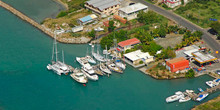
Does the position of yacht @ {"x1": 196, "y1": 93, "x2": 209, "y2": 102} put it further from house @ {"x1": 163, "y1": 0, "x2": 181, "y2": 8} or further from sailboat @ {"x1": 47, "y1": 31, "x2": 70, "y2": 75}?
house @ {"x1": 163, "y1": 0, "x2": 181, "y2": 8}

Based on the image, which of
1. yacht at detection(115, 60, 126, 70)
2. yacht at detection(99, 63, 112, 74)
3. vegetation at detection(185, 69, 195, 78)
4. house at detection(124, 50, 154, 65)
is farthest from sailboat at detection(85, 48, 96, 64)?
vegetation at detection(185, 69, 195, 78)

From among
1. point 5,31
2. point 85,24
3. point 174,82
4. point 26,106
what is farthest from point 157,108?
point 5,31

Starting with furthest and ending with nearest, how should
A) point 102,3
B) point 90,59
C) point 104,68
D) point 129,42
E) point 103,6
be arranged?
1. point 102,3
2. point 103,6
3. point 129,42
4. point 90,59
5. point 104,68

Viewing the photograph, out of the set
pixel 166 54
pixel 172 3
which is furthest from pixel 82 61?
pixel 172 3

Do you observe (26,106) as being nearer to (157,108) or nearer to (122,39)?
(157,108)

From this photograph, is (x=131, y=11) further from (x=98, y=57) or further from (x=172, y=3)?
(x=98, y=57)

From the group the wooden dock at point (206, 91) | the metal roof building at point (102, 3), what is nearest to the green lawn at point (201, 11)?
the metal roof building at point (102, 3)

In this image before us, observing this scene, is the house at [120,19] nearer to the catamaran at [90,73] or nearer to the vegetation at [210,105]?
the catamaran at [90,73]
